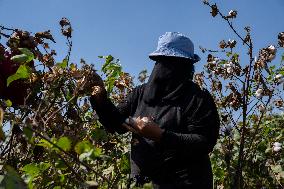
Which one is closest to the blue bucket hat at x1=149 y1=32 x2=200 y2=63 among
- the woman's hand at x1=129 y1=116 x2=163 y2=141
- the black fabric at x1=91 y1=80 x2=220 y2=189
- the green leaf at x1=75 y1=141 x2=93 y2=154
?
the black fabric at x1=91 y1=80 x2=220 y2=189

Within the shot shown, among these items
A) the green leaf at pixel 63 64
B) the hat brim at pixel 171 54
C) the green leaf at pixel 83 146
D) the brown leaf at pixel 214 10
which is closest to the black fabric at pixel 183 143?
the hat brim at pixel 171 54

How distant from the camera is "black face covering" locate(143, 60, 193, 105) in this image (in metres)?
2.26

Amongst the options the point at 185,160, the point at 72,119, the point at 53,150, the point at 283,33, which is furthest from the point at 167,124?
the point at 283,33

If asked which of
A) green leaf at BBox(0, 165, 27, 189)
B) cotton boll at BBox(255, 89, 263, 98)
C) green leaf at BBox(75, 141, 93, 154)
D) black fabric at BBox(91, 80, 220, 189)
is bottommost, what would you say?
green leaf at BBox(0, 165, 27, 189)

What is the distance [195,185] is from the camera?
6.72ft

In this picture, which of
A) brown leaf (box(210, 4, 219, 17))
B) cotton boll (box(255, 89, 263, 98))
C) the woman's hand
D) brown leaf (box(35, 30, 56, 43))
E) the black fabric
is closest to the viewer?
brown leaf (box(35, 30, 56, 43))

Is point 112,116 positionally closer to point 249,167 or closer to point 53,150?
point 53,150

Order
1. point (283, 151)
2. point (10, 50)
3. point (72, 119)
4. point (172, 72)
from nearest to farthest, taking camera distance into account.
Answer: point (10, 50) → point (72, 119) → point (172, 72) → point (283, 151)

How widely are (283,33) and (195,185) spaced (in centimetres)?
242

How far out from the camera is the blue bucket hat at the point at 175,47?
88.0 inches

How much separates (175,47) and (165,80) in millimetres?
182

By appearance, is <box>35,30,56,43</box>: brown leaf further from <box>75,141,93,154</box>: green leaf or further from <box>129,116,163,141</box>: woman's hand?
<box>75,141,93,154</box>: green leaf

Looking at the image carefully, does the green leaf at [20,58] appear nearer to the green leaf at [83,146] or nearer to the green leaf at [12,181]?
the green leaf at [83,146]

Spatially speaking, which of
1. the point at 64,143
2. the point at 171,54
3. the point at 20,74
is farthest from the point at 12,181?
the point at 171,54
